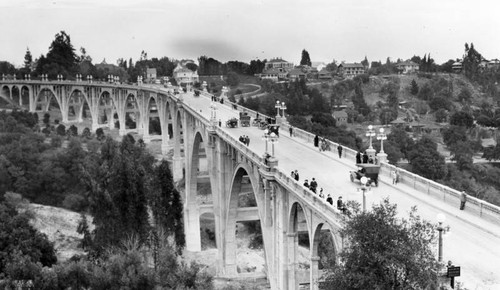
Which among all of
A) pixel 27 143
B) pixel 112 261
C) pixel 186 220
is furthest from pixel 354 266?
pixel 27 143

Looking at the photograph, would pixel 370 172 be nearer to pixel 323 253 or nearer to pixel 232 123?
pixel 323 253

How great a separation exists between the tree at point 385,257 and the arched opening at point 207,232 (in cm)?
A: 4705

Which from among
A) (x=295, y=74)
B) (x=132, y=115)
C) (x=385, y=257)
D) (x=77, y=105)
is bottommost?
(x=132, y=115)

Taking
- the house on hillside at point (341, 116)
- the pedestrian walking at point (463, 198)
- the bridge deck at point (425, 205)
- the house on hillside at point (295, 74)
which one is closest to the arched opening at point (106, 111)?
the house on hillside at point (341, 116)

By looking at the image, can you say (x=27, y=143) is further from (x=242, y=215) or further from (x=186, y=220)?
(x=242, y=215)

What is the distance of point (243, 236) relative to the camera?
209 ft

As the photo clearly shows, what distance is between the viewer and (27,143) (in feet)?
268

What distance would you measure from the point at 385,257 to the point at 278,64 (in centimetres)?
17927

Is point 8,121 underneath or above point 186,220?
above

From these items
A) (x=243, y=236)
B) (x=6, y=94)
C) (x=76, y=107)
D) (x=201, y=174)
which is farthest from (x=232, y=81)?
(x=243, y=236)

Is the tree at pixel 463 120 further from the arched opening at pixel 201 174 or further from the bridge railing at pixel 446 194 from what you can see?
the bridge railing at pixel 446 194

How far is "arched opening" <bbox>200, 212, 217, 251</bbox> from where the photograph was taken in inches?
2480

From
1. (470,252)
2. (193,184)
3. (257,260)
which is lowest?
(257,260)

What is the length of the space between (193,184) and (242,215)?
16697 mm
